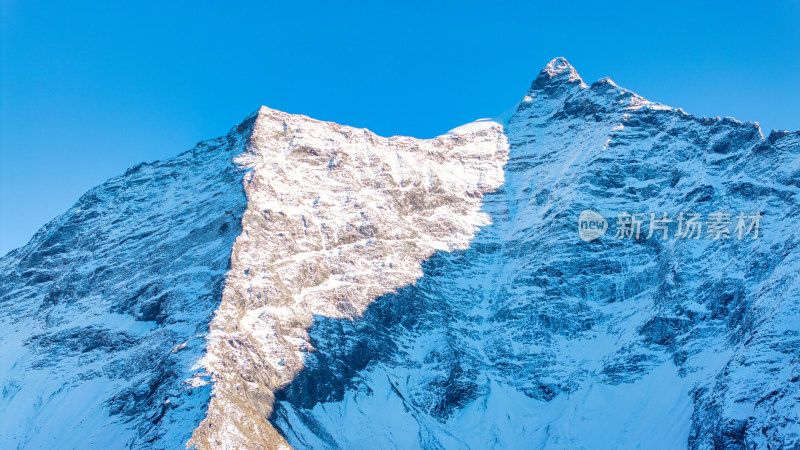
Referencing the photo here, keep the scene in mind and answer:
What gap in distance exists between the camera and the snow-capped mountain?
128 m

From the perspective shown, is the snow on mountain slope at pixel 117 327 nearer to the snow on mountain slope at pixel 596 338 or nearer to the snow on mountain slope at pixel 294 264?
the snow on mountain slope at pixel 294 264

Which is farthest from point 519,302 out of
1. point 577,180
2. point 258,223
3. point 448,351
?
point 258,223

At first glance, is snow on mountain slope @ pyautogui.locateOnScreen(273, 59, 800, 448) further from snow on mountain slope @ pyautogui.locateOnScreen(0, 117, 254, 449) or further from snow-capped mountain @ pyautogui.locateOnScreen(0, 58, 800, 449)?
snow on mountain slope @ pyautogui.locateOnScreen(0, 117, 254, 449)

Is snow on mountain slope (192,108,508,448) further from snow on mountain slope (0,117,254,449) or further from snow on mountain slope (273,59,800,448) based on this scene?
snow on mountain slope (273,59,800,448)

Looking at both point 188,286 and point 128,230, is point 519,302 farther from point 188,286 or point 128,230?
point 128,230

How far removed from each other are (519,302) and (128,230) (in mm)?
99144

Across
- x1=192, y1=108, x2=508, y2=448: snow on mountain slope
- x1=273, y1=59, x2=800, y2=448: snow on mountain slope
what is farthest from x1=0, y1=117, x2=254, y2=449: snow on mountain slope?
x1=273, y1=59, x2=800, y2=448: snow on mountain slope

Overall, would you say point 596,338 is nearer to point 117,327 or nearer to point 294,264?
→ point 294,264

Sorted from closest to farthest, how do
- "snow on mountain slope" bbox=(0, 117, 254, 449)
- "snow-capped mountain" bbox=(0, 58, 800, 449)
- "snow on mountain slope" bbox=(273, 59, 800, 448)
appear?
"snow on mountain slope" bbox=(273, 59, 800, 448)
"snow-capped mountain" bbox=(0, 58, 800, 449)
"snow on mountain slope" bbox=(0, 117, 254, 449)

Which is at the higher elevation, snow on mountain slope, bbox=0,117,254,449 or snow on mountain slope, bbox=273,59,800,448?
snow on mountain slope, bbox=0,117,254,449

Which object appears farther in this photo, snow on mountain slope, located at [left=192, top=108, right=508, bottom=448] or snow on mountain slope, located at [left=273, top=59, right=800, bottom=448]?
snow on mountain slope, located at [left=192, top=108, right=508, bottom=448]

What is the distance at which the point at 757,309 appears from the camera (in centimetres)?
13125

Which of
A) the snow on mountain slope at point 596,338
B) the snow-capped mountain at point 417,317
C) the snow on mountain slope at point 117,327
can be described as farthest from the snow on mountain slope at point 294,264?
the snow on mountain slope at point 596,338

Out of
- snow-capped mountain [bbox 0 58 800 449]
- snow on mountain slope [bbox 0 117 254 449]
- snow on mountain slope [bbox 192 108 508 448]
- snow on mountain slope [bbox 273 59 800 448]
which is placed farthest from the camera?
snow on mountain slope [bbox 192 108 508 448]
